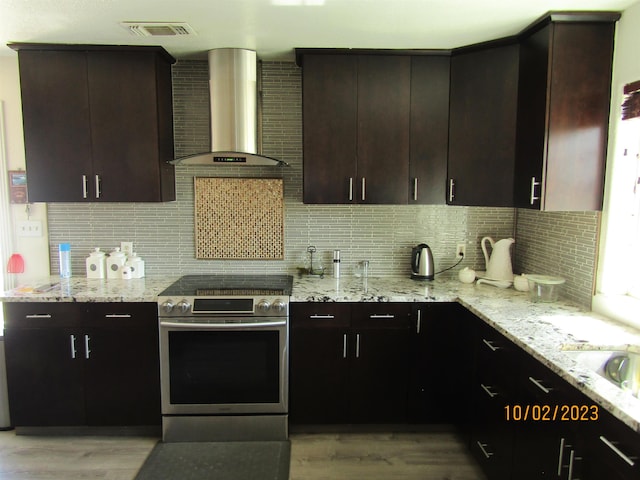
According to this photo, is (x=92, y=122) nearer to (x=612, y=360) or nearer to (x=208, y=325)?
(x=208, y=325)

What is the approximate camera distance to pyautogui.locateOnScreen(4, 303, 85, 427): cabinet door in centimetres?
264

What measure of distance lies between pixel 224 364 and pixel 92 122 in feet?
5.64

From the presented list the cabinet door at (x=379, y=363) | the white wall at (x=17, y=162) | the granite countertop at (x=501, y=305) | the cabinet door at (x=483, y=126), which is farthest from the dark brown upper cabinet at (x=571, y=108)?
the white wall at (x=17, y=162)

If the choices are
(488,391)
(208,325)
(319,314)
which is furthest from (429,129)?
(208,325)

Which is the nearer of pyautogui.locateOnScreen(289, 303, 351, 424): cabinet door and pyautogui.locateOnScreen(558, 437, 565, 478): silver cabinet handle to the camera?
pyautogui.locateOnScreen(558, 437, 565, 478): silver cabinet handle

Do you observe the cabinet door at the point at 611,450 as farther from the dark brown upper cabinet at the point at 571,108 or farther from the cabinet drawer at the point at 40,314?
the cabinet drawer at the point at 40,314

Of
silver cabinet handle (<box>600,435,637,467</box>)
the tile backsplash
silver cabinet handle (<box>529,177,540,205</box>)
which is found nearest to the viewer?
silver cabinet handle (<box>600,435,637,467</box>)

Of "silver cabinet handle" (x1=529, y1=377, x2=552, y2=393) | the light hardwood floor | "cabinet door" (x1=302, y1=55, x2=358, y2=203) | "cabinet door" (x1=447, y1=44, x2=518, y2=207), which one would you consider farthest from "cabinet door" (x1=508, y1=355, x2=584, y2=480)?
"cabinet door" (x1=302, y1=55, x2=358, y2=203)

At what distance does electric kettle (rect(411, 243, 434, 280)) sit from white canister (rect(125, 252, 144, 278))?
1.92 meters

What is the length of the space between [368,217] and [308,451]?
1.59m

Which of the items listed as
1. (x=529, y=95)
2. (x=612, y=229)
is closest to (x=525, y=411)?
(x=612, y=229)

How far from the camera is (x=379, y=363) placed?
2.74 metres

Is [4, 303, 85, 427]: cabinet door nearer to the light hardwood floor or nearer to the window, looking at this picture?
the light hardwood floor

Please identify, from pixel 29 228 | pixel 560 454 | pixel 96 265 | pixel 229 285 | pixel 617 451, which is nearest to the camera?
pixel 617 451
